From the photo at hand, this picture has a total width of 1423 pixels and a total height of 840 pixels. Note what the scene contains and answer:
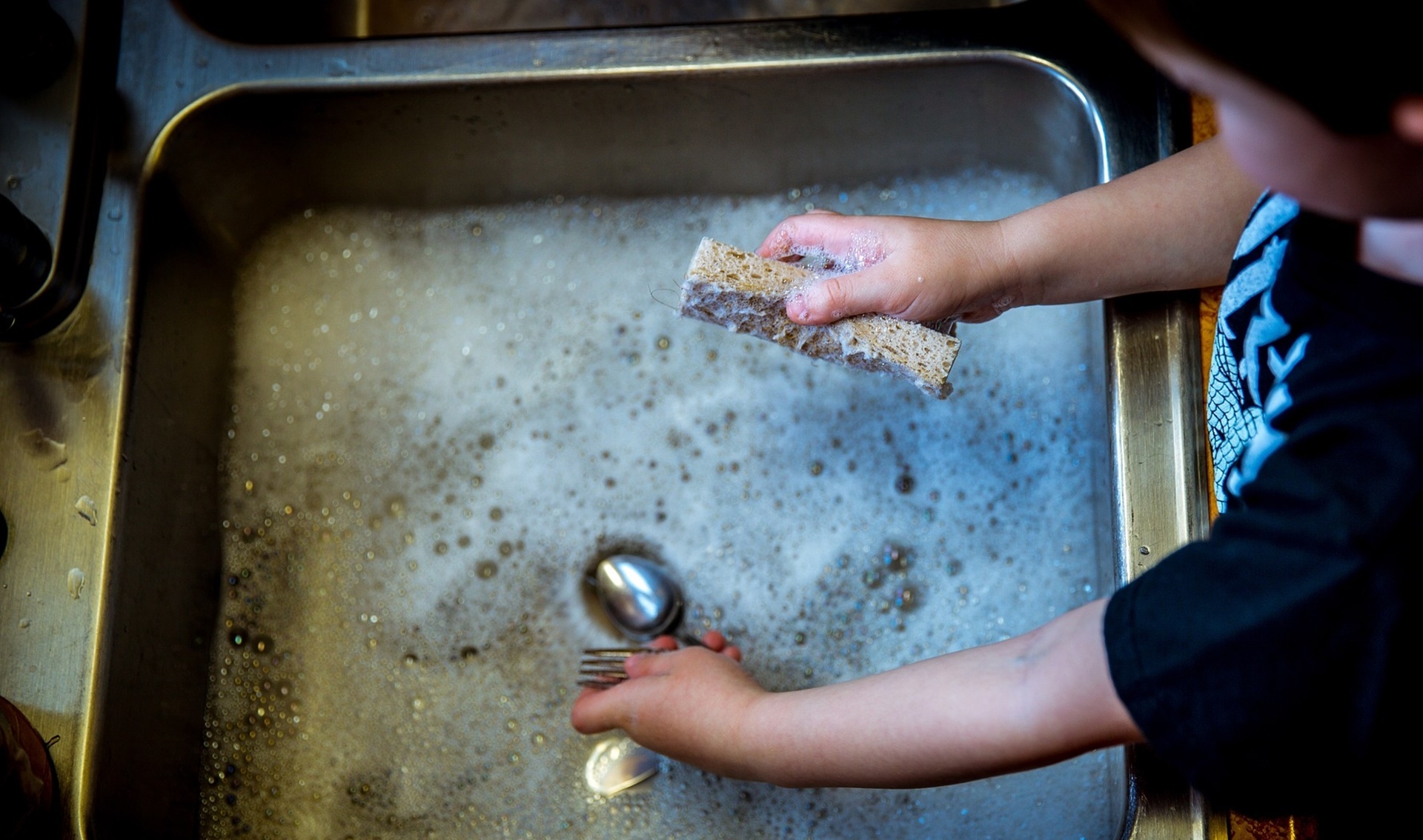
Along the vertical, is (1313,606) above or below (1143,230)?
below

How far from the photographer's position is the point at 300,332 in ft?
2.75

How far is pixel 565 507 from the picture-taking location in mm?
803

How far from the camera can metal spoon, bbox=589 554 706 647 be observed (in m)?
0.76

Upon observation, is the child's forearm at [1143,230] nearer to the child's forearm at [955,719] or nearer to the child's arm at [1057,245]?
the child's arm at [1057,245]

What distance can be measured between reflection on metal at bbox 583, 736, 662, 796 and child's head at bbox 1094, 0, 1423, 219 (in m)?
0.60

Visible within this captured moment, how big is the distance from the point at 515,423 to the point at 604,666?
0.76 ft

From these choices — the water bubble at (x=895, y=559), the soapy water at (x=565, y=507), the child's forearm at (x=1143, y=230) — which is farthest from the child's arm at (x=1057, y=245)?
the water bubble at (x=895, y=559)

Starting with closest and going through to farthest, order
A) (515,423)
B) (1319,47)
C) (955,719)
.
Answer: (1319,47), (955,719), (515,423)

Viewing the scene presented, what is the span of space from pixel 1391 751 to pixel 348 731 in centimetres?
71

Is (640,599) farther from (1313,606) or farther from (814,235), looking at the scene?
(1313,606)

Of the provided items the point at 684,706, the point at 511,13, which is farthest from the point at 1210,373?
the point at 511,13

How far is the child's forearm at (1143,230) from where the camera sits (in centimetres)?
61

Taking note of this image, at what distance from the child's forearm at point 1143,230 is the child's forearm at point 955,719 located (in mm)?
268

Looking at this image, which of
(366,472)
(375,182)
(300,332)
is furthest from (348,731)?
(375,182)
